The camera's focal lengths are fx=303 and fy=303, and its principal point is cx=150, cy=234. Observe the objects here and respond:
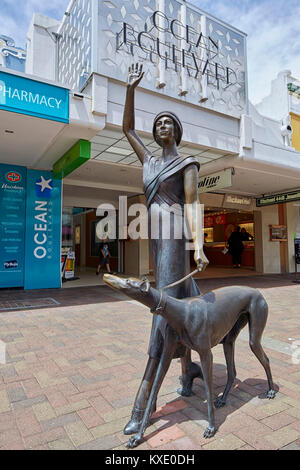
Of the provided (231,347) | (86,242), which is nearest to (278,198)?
(86,242)

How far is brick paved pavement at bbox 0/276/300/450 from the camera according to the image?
193 centimetres

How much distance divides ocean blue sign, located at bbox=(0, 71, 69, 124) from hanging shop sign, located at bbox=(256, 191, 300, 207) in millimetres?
10652

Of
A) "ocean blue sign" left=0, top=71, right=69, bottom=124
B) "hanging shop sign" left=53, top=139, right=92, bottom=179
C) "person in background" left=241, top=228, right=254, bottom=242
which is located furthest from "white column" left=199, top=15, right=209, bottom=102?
"person in background" left=241, top=228, right=254, bottom=242

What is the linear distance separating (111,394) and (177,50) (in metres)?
8.35

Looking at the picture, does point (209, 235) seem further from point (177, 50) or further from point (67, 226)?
point (177, 50)

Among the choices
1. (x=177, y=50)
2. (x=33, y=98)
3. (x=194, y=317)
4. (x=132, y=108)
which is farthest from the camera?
(x=177, y=50)

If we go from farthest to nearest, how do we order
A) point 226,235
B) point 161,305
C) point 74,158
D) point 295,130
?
point 226,235 < point 295,130 < point 74,158 < point 161,305

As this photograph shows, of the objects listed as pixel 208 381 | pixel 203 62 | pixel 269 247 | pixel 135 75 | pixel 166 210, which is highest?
pixel 203 62

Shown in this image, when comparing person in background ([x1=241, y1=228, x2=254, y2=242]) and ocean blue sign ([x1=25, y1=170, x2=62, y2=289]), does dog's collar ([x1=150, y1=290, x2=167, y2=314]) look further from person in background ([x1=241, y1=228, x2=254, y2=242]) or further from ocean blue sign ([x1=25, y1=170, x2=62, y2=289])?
person in background ([x1=241, y1=228, x2=254, y2=242])

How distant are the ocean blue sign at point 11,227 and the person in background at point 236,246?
1153 centimetres

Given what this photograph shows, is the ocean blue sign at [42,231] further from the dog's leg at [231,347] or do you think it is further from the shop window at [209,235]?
the shop window at [209,235]

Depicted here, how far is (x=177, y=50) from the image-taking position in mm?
8008

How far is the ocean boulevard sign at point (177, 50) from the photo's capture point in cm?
693

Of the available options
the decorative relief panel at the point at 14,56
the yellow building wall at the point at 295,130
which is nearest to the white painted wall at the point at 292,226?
the yellow building wall at the point at 295,130
